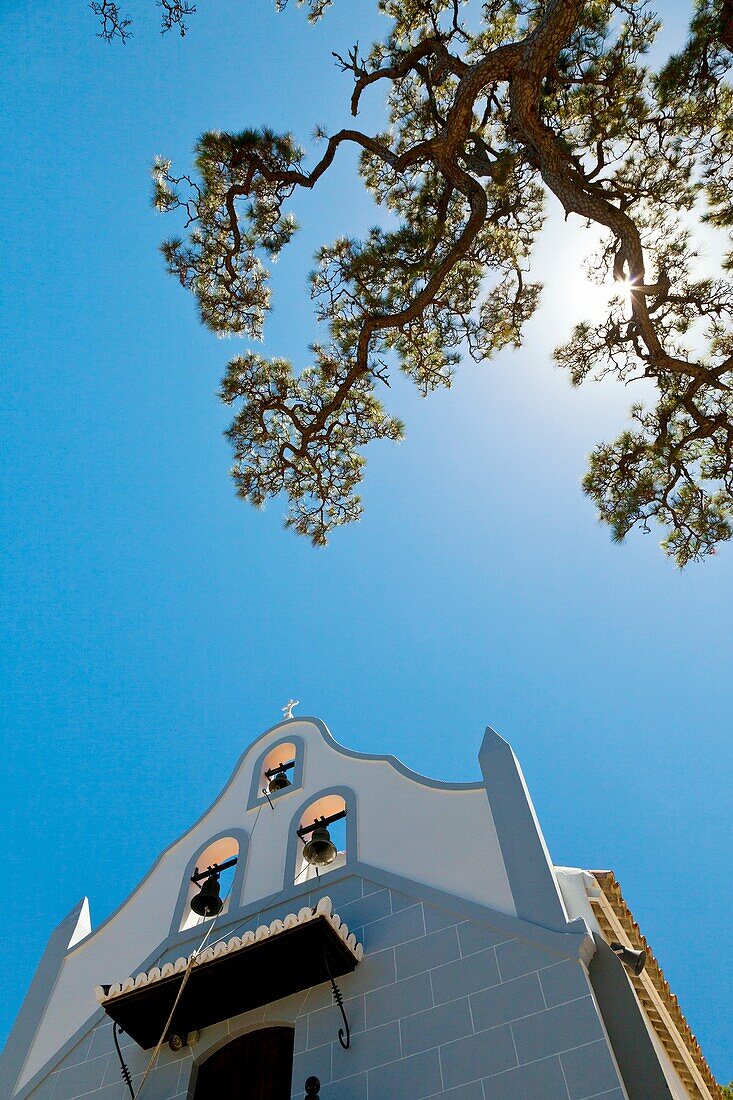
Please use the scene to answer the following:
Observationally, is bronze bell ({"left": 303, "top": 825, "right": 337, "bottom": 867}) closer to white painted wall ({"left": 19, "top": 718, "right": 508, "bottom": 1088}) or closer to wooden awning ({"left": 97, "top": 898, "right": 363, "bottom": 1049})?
white painted wall ({"left": 19, "top": 718, "right": 508, "bottom": 1088})

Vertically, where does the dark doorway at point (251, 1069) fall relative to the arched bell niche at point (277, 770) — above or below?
below

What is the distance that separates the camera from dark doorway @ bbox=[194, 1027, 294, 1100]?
6.29 m

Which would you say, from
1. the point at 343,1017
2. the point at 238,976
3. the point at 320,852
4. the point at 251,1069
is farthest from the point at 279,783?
the point at 343,1017

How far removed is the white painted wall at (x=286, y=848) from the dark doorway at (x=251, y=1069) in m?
1.33

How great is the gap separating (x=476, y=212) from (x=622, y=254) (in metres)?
1.71

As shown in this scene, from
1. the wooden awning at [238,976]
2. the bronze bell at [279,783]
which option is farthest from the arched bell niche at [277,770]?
the wooden awning at [238,976]

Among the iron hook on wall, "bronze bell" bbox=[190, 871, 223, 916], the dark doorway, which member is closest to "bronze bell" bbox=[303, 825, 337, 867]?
"bronze bell" bbox=[190, 871, 223, 916]

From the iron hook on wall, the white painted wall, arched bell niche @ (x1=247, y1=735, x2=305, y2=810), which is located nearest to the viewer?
the iron hook on wall

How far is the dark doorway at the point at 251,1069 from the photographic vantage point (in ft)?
20.6

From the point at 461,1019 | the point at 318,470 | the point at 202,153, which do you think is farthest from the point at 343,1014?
the point at 202,153

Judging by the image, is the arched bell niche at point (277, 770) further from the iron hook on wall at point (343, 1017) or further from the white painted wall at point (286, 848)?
the iron hook on wall at point (343, 1017)

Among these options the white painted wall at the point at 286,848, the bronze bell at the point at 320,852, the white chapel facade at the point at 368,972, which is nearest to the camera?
the white chapel facade at the point at 368,972

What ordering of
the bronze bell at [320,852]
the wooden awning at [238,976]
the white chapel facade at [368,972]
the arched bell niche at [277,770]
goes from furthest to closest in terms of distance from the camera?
the arched bell niche at [277,770], the bronze bell at [320,852], the wooden awning at [238,976], the white chapel facade at [368,972]

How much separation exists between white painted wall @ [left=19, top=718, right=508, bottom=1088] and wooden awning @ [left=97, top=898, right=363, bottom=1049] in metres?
1.08
